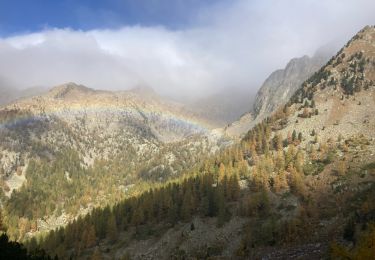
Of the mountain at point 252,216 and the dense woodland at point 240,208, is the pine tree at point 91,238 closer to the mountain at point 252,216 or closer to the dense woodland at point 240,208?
the dense woodland at point 240,208

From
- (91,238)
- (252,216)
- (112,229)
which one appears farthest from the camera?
(112,229)

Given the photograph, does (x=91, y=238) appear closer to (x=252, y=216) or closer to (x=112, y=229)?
(x=112, y=229)

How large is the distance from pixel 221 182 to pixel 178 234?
1492 inches

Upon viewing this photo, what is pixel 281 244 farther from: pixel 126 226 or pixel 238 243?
pixel 126 226


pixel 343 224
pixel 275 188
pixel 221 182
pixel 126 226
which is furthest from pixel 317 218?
pixel 126 226

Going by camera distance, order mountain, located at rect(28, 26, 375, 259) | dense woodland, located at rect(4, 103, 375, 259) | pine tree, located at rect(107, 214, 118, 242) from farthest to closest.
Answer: pine tree, located at rect(107, 214, 118, 242) < dense woodland, located at rect(4, 103, 375, 259) < mountain, located at rect(28, 26, 375, 259)

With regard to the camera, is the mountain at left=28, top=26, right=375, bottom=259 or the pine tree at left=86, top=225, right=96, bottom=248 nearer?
the mountain at left=28, top=26, right=375, bottom=259

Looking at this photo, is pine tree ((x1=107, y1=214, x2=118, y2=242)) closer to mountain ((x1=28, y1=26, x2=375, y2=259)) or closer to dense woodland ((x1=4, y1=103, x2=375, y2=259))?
dense woodland ((x1=4, y1=103, x2=375, y2=259))

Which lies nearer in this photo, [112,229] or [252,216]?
[252,216]

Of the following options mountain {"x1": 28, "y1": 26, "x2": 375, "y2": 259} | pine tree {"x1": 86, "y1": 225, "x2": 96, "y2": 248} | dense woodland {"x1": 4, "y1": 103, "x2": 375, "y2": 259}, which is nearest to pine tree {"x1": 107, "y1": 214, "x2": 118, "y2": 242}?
dense woodland {"x1": 4, "y1": 103, "x2": 375, "y2": 259}

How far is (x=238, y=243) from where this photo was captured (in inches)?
5064

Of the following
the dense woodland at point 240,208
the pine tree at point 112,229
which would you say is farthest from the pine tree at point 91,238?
the pine tree at point 112,229

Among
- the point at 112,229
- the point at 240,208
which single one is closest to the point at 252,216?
the point at 240,208

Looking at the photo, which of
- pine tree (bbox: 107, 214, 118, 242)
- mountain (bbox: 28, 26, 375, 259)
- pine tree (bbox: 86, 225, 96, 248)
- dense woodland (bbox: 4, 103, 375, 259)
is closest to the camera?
mountain (bbox: 28, 26, 375, 259)
